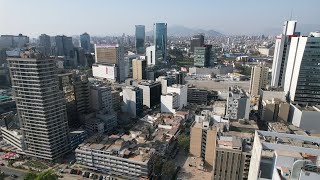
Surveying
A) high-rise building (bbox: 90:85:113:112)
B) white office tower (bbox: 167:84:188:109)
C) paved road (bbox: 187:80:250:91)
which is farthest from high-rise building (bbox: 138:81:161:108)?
paved road (bbox: 187:80:250:91)

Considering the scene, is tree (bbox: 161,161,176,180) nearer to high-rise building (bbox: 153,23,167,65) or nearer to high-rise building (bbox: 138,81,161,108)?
high-rise building (bbox: 138,81,161,108)

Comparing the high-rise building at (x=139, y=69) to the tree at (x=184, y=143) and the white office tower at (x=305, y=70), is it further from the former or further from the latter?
the white office tower at (x=305, y=70)

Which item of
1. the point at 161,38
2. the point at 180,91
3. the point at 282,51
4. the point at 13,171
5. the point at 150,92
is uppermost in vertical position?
the point at 161,38

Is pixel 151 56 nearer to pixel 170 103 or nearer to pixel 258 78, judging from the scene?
pixel 258 78

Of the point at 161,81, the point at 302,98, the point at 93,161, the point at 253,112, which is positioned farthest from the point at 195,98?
the point at 93,161

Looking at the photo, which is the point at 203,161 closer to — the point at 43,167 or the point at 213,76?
the point at 43,167

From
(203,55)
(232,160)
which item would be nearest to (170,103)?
(232,160)
